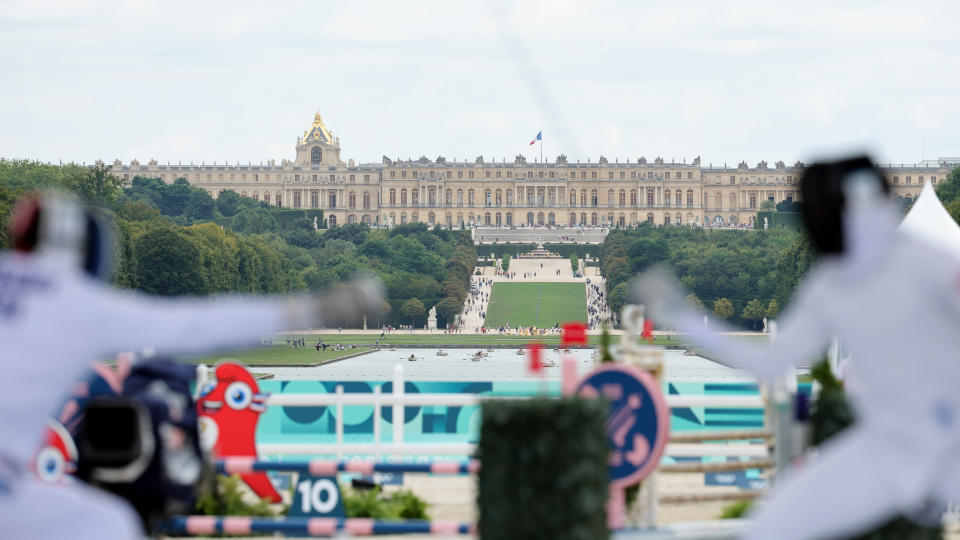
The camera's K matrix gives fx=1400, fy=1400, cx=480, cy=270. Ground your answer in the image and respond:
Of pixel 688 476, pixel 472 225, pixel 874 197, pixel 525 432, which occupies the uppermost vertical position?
pixel 472 225

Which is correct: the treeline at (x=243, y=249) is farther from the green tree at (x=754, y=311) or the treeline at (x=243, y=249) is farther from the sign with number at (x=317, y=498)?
the sign with number at (x=317, y=498)

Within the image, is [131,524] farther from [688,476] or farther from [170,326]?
[688,476]

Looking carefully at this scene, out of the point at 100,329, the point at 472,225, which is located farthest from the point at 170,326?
the point at 472,225

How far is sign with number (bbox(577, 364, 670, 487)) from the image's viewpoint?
16.8ft

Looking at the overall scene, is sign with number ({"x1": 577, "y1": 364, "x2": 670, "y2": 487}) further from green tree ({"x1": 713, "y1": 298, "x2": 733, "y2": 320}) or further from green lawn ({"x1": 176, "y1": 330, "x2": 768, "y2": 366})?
green tree ({"x1": 713, "y1": 298, "x2": 733, "y2": 320})

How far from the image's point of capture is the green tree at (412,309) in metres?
65.3

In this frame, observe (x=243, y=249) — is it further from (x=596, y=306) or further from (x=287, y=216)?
(x=287, y=216)

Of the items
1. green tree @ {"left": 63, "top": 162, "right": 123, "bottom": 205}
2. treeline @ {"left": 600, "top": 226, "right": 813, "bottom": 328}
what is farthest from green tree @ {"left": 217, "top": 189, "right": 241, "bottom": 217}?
green tree @ {"left": 63, "top": 162, "right": 123, "bottom": 205}

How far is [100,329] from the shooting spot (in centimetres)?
288

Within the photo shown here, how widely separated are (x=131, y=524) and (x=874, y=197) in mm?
1782

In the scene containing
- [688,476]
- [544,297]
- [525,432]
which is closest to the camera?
[525,432]

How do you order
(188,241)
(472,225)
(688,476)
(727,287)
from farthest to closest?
1. (472,225)
2. (727,287)
3. (188,241)
4. (688,476)

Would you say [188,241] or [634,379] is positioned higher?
[188,241]

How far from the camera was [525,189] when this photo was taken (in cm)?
12925
